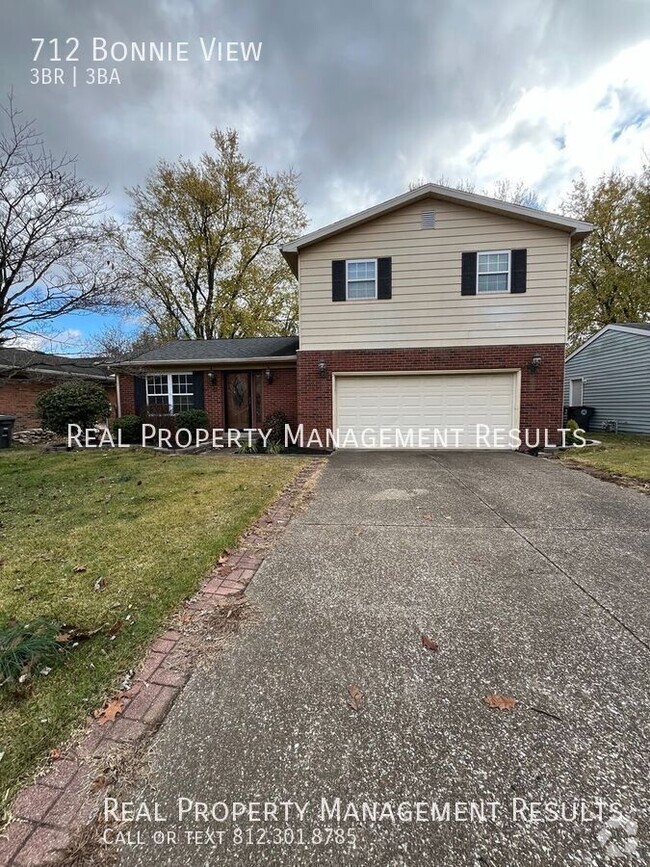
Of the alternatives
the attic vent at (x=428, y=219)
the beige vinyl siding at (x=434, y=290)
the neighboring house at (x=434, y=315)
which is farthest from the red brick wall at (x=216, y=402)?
the attic vent at (x=428, y=219)

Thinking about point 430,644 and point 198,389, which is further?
point 198,389

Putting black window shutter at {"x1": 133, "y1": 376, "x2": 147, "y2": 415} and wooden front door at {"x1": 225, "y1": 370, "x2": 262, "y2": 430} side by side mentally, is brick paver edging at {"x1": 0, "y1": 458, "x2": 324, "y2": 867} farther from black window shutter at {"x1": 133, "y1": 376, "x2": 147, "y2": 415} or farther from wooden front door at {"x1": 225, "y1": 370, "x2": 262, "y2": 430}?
black window shutter at {"x1": 133, "y1": 376, "x2": 147, "y2": 415}

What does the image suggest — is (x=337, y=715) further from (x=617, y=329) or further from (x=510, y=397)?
(x=617, y=329)


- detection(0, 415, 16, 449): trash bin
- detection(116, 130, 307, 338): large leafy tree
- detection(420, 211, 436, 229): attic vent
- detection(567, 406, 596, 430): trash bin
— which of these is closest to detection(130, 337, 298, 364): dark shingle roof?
detection(0, 415, 16, 449): trash bin

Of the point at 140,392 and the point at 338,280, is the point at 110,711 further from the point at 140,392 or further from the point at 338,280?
the point at 140,392

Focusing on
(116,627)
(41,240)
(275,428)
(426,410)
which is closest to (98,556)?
(116,627)

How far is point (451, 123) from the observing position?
1115 centimetres

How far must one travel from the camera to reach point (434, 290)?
9883 mm

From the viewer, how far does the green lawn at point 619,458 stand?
7.15 meters

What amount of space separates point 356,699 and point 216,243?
2314 cm

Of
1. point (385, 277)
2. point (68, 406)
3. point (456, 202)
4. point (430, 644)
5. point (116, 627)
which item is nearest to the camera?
point (430, 644)

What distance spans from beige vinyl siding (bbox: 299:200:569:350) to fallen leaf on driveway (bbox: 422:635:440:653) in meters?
8.51

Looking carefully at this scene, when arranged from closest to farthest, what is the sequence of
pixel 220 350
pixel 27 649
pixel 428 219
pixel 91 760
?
pixel 91 760 → pixel 27 649 → pixel 428 219 → pixel 220 350

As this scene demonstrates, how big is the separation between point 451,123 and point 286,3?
5.46m
